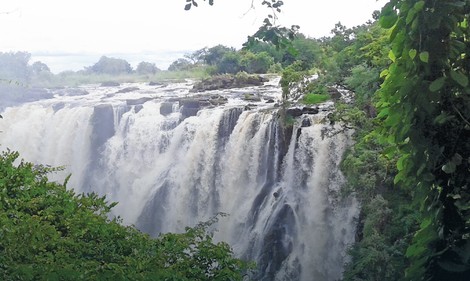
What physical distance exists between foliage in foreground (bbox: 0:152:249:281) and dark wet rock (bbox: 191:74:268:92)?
13700 millimetres

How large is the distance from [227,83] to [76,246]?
51.7 ft

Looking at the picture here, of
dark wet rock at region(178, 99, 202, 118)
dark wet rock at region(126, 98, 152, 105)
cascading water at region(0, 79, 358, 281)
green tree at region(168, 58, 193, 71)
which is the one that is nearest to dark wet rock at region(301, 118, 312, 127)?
cascading water at region(0, 79, 358, 281)

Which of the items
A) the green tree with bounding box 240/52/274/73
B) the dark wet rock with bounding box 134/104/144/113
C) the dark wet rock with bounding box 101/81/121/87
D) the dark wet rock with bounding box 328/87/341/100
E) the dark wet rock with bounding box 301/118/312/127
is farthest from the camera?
the dark wet rock with bounding box 101/81/121/87

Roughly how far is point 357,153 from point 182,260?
603cm

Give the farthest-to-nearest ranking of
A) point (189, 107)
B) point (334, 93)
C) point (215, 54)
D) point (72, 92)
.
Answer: point (215, 54), point (72, 92), point (189, 107), point (334, 93)

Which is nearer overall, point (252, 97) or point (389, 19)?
point (389, 19)

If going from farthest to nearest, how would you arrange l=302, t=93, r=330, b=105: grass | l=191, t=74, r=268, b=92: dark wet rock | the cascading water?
1. l=191, t=74, r=268, b=92: dark wet rock
2. l=302, t=93, r=330, b=105: grass
3. the cascading water

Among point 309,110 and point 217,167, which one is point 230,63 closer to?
point 217,167

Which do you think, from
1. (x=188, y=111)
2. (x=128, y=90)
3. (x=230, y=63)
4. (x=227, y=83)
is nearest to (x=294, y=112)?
(x=188, y=111)

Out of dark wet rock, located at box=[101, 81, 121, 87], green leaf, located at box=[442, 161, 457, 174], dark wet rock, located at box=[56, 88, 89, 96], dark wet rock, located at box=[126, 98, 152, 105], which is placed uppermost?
green leaf, located at box=[442, 161, 457, 174]

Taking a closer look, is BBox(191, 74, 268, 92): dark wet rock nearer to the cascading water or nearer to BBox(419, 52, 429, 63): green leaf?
the cascading water

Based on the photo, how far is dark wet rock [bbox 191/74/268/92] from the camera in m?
19.6

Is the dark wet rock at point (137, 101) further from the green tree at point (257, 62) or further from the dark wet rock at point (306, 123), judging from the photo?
the green tree at point (257, 62)

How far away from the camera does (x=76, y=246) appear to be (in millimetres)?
4496
